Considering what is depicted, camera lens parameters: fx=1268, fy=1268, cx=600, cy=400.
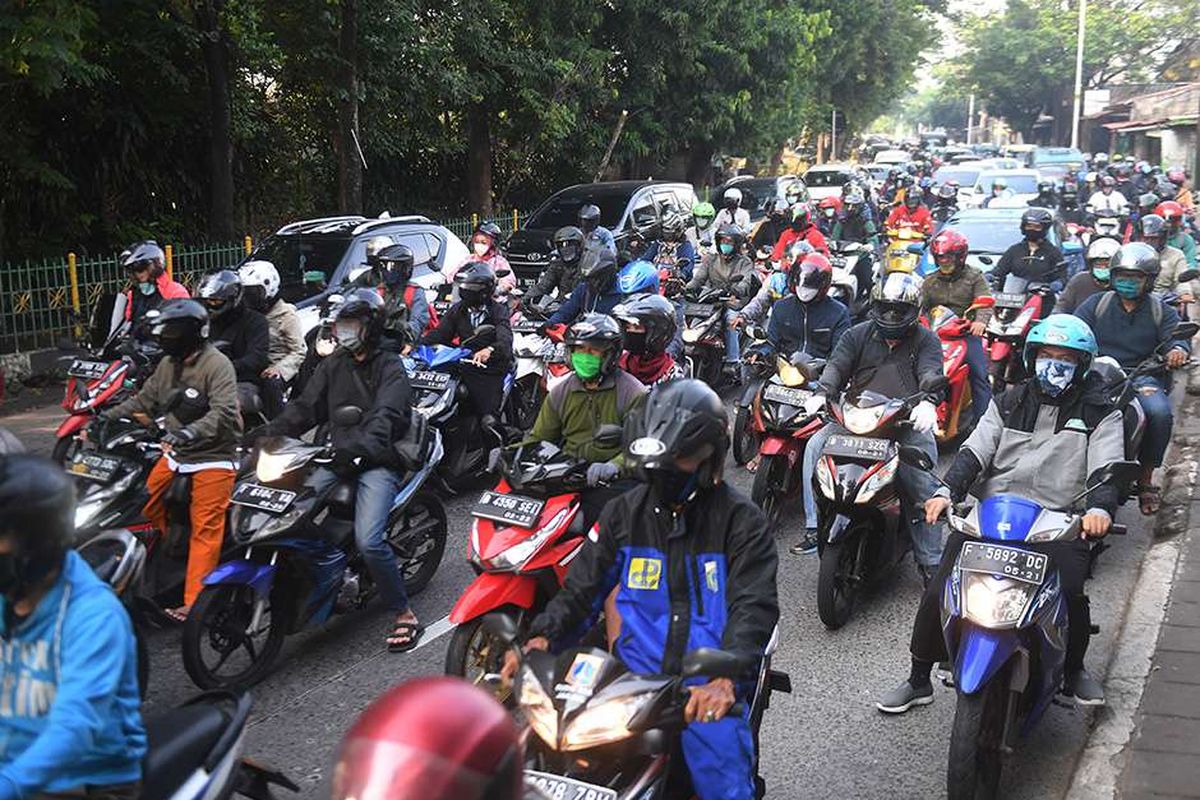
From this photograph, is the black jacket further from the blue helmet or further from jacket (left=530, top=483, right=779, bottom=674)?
jacket (left=530, top=483, right=779, bottom=674)

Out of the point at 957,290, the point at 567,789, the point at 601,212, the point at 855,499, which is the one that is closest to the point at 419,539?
the point at 855,499

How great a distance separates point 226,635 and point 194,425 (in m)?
1.07

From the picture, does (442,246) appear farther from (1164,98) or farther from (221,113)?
(1164,98)

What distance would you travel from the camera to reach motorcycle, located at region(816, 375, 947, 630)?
22.2 feet

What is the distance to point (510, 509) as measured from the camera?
5703mm

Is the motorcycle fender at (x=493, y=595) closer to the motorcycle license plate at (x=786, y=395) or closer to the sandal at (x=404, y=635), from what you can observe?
the sandal at (x=404, y=635)

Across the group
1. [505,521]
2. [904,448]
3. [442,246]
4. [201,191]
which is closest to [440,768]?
[505,521]

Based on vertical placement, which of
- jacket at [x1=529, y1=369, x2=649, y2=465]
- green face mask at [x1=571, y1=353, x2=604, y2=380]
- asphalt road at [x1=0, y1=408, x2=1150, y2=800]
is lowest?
asphalt road at [x1=0, y1=408, x2=1150, y2=800]

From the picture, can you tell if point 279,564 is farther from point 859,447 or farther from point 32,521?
point 859,447

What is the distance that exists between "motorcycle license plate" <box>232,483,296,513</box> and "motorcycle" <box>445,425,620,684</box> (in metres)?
0.92

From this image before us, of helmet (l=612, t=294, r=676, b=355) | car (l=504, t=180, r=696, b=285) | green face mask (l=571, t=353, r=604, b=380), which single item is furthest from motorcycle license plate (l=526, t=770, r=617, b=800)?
car (l=504, t=180, r=696, b=285)

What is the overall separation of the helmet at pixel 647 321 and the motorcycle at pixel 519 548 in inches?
82.8

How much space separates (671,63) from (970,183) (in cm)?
933

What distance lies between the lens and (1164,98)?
5241 cm
